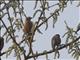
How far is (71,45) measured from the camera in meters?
0.55

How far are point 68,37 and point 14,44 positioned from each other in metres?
0.14

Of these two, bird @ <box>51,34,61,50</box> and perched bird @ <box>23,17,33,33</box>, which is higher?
perched bird @ <box>23,17,33,33</box>

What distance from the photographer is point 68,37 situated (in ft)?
1.80

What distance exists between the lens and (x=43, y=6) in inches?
21.1

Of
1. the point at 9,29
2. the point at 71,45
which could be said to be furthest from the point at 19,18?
the point at 71,45

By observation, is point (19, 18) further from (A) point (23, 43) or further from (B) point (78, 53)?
(B) point (78, 53)

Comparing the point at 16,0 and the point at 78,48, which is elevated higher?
the point at 16,0

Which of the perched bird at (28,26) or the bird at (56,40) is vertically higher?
the perched bird at (28,26)

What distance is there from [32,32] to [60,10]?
89 millimetres

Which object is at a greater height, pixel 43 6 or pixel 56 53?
pixel 43 6

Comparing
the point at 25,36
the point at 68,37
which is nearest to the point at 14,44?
the point at 25,36

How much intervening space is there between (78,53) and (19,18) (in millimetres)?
179

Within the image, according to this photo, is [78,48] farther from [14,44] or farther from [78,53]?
[14,44]

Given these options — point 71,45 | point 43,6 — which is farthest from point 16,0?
point 71,45
